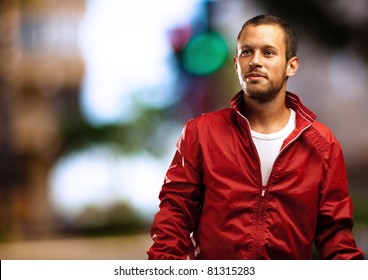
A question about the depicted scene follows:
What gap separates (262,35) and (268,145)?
1.19 ft

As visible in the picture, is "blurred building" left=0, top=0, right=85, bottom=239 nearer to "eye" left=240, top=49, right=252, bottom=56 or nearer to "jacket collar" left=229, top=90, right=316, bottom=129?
"jacket collar" left=229, top=90, right=316, bottom=129

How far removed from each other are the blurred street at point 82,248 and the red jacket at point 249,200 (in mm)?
7085

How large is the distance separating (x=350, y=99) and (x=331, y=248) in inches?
452

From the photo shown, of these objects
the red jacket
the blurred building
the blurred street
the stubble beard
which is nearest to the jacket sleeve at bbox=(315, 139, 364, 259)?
the red jacket

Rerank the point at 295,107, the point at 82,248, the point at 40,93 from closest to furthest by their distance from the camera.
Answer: the point at 295,107
the point at 82,248
the point at 40,93

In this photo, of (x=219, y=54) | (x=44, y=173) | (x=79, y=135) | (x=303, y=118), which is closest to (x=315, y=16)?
(x=303, y=118)

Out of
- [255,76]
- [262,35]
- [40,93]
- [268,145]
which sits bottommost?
[268,145]

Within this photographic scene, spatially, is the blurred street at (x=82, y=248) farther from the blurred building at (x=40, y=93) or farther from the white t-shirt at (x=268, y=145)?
the white t-shirt at (x=268, y=145)

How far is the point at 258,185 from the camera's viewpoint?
7.17 ft

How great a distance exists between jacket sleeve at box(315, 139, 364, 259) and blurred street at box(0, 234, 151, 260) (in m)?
7.10

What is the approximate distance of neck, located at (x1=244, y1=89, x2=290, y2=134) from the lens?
7.53ft

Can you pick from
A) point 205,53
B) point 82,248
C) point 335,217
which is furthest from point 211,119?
point 82,248

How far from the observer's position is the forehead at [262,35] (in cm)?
218

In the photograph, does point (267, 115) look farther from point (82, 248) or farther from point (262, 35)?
point (82, 248)
